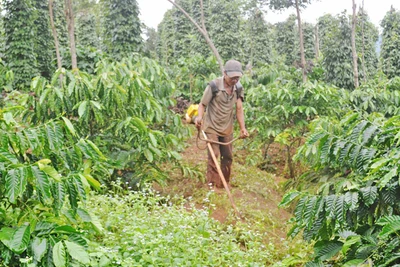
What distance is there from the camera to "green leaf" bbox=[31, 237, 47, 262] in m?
2.41

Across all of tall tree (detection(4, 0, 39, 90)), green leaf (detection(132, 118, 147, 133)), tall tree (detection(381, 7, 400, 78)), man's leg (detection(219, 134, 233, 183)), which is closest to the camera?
green leaf (detection(132, 118, 147, 133))

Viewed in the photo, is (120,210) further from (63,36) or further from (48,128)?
(63,36)

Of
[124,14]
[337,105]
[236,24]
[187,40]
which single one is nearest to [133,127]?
[337,105]

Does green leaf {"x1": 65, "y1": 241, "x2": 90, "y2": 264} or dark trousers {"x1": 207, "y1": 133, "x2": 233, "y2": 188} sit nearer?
green leaf {"x1": 65, "y1": 241, "x2": 90, "y2": 264}

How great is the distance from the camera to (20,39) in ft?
60.5

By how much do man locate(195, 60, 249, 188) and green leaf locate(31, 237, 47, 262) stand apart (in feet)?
12.7

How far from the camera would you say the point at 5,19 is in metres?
18.7

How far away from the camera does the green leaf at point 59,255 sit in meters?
2.41

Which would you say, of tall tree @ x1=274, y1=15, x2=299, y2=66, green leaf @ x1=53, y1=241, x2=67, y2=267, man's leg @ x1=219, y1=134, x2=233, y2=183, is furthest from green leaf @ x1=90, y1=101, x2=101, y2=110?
tall tree @ x1=274, y1=15, x2=299, y2=66

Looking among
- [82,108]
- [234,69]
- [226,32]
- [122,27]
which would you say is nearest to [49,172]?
[82,108]

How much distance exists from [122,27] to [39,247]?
630 inches

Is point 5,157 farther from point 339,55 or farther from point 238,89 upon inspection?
point 339,55

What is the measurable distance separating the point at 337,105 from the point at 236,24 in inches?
628

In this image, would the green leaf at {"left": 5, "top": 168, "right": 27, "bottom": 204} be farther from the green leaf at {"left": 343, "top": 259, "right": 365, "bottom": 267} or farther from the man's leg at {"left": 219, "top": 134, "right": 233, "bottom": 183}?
the man's leg at {"left": 219, "top": 134, "right": 233, "bottom": 183}
